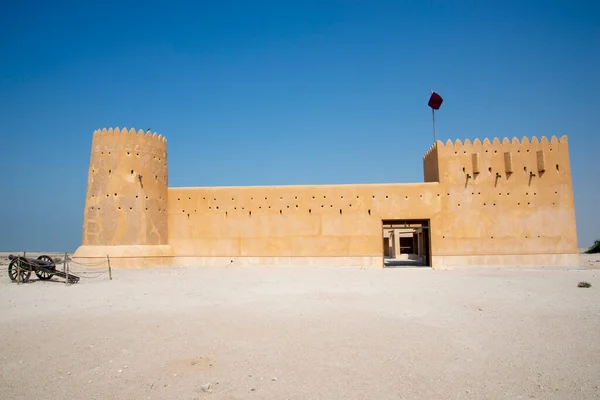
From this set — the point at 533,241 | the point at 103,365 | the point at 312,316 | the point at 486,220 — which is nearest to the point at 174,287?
the point at 312,316

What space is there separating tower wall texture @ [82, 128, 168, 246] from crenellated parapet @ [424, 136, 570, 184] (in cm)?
1156

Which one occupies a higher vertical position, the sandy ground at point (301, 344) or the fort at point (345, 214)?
the fort at point (345, 214)

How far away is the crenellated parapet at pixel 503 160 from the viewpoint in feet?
56.6

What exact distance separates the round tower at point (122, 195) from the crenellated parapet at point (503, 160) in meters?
11.6

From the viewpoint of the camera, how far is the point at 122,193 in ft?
55.8

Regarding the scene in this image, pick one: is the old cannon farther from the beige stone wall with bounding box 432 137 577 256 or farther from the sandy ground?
the beige stone wall with bounding box 432 137 577 256

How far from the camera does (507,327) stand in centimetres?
638

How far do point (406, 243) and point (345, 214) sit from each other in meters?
20.5

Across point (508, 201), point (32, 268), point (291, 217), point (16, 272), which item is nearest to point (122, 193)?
point (32, 268)

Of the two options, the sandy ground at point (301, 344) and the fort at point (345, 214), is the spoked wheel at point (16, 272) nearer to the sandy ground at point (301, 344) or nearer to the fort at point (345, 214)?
the sandy ground at point (301, 344)

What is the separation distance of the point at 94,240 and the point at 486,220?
15089 millimetres

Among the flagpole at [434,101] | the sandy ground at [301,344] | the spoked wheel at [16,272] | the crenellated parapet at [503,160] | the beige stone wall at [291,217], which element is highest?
the flagpole at [434,101]

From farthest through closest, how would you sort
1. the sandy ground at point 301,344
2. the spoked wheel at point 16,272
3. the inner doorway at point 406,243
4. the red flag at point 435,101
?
the red flag at point 435,101
the inner doorway at point 406,243
the spoked wheel at point 16,272
the sandy ground at point 301,344

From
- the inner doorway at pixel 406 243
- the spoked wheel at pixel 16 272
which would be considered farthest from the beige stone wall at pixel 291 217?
the spoked wheel at pixel 16 272
